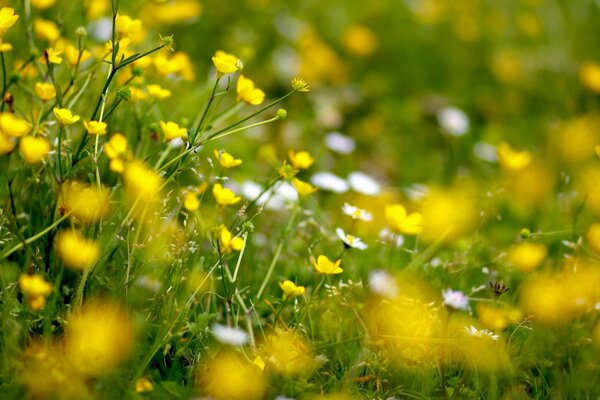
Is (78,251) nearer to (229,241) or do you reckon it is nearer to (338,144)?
(229,241)

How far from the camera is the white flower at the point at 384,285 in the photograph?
1.79 metres

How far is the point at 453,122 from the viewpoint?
3.04 m

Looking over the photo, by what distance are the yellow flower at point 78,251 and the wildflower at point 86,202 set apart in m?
0.04

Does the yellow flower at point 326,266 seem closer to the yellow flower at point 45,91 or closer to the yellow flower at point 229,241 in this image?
the yellow flower at point 229,241

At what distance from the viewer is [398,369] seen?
1.64 m

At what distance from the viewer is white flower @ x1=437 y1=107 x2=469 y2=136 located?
302 cm

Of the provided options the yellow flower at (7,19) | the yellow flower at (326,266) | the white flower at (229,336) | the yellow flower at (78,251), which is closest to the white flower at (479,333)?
the yellow flower at (326,266)

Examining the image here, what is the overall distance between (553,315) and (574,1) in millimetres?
2851

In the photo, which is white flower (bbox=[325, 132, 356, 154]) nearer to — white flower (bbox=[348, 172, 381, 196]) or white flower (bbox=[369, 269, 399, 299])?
white flower (bbox=[348, 172, 381, 196])

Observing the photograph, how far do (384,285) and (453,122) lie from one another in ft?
4.58

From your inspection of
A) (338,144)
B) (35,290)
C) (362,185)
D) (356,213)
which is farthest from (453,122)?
(35,290)

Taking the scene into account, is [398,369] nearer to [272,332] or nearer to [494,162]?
[272,332]

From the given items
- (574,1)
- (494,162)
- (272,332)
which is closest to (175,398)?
(272,332)

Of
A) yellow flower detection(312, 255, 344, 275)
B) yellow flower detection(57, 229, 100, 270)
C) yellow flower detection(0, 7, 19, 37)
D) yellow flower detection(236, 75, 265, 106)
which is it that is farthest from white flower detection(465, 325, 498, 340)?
yellow flower detection(0, 7, 19, 37)
